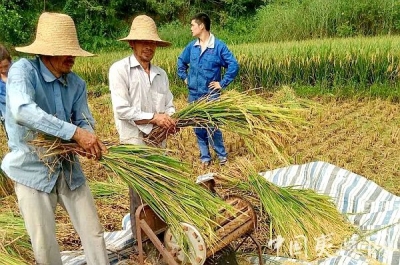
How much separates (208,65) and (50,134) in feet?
8.83

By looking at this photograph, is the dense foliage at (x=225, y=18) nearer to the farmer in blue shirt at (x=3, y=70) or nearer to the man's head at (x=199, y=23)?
→ the man's head at (x=199, y=23)

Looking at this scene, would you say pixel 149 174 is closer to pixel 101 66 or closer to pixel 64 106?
pixel 64 106

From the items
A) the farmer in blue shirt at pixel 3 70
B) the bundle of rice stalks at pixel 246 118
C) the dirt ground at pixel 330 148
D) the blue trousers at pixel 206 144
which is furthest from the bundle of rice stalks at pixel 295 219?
the farmer in blue shirt at pixel 3 70

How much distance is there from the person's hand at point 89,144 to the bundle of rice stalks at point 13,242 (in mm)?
756

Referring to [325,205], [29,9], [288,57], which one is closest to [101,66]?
[288,57]

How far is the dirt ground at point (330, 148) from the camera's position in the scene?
12.6ft

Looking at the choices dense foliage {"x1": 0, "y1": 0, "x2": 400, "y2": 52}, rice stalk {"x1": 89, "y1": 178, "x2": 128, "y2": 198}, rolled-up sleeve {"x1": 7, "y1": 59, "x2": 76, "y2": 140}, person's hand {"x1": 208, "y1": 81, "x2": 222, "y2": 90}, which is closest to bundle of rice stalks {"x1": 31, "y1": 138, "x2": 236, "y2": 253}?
rolled-up sleeve {"x1": 7, "y1": 59, "x2": 76, "y2": 140}

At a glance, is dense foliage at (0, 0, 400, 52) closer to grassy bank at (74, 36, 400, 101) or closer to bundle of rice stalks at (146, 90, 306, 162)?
grassy bank at (74, 36, 400, 101)

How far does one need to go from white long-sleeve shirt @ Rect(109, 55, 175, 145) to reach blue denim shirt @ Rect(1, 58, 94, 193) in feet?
1.30

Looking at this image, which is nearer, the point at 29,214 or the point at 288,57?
the point at 29,214

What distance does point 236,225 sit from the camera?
8.91 feet

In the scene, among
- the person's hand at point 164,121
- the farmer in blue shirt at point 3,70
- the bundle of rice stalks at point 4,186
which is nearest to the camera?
the person's hand at point 164,121

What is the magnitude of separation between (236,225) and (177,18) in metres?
15.7

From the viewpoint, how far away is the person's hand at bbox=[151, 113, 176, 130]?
112 inches
